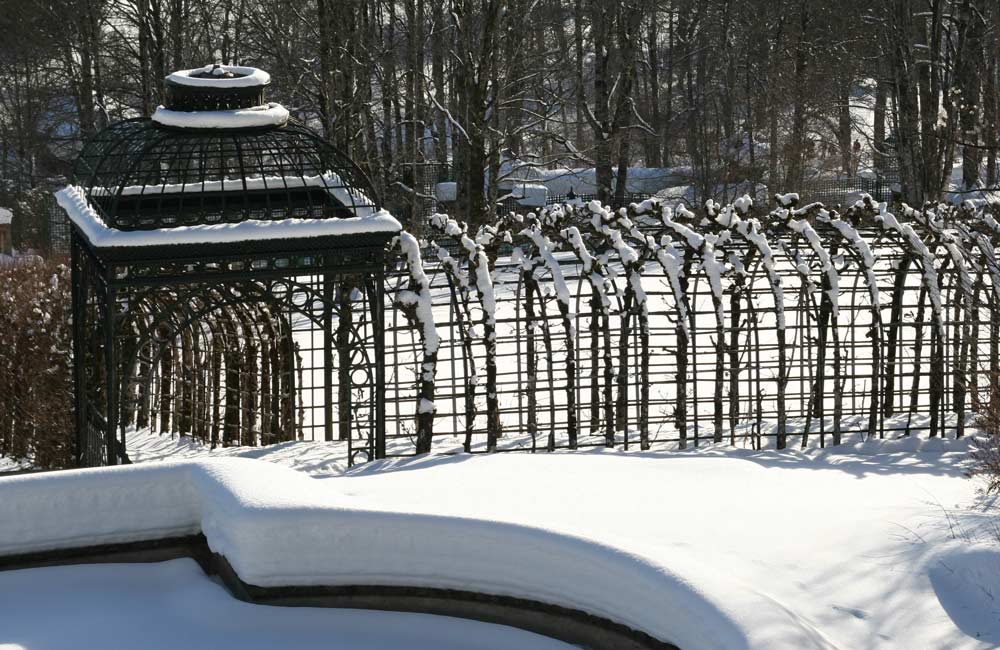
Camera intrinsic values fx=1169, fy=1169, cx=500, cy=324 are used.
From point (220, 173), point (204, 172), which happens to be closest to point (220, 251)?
point (220, 173)

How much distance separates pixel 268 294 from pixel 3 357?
4.11m

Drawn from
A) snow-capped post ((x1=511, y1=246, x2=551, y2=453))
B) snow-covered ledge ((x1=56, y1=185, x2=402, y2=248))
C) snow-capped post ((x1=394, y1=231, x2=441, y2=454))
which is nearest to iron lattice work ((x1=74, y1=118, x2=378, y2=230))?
snow-covered ledge ((x1=56, y1=185, x2=402, y2=248))

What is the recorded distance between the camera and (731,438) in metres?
9.58

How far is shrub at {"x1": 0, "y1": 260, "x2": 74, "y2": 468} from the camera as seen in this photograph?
442 inches

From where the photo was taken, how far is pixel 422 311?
9156mm

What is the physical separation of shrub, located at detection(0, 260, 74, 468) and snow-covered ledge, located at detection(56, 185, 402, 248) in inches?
104

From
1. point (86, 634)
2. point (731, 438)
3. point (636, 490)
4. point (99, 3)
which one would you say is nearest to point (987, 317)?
point (731, 438)

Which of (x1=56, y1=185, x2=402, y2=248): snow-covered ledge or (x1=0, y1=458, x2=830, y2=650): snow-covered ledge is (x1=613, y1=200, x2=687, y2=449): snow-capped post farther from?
(x1=0, y1=458, x2=830, y2=650): snow-covered ledge

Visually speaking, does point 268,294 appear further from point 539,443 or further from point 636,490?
point 636,490

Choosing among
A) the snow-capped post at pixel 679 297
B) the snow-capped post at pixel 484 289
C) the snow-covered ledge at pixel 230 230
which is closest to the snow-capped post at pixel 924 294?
the snow-capped post at pixel 679 297

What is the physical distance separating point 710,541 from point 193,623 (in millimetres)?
A: 2625

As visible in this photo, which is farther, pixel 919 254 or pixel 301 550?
pixel 919 254

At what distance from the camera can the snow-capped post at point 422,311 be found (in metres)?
9.15

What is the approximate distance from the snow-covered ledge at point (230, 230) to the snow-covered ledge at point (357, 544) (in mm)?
2499
